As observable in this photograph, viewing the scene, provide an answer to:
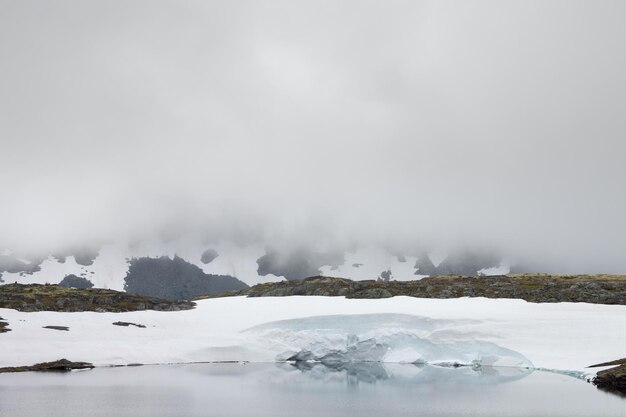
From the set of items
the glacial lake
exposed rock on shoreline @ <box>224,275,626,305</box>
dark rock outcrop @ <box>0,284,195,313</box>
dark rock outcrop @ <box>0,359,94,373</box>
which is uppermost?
exposed rock on shoreline @ <box>224,275,626,305</box>

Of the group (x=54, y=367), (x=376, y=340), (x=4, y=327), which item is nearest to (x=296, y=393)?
(x=376, y=340)

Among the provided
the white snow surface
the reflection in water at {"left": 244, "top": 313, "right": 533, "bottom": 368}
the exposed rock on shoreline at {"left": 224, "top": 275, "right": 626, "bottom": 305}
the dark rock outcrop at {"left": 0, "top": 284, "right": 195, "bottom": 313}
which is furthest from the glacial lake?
the exposed rock on shoreline at {"left": 224, "top": 275, "right": 626, "bottom": 305}

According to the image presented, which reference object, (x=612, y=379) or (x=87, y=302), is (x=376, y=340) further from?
(x=87, y=302)

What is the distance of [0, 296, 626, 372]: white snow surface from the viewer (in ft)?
229

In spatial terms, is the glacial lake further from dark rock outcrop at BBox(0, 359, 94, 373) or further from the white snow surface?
the white snow surface

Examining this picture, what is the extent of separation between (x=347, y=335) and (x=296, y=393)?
85.9 feet

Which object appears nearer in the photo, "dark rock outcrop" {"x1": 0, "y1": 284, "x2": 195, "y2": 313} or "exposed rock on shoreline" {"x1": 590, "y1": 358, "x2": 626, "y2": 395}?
"exposed rock on shoreline" {"x1": 590, "y1": 358, "x2": 626, "y2": 395}

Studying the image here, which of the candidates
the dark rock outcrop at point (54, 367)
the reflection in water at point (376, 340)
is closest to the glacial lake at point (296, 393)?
the dark rock outcrop at point (54, 367)

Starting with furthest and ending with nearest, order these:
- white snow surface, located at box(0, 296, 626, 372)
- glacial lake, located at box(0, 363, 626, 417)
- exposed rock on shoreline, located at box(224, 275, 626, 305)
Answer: exposed rock on shoreline, located at box(224, 275, 626, 305) → white snow surface, located at box(0, 296, 626, 372) → glacial lake, located at box(0, 363, 626, 417)

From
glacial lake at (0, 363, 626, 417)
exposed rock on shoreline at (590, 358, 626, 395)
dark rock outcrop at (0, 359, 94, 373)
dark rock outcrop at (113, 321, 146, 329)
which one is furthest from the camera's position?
dark rock outcrop at (113, 321, 146, 329)

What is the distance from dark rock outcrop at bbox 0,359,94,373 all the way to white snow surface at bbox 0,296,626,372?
91 cm

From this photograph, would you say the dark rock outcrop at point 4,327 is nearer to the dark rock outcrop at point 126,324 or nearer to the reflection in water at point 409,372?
the dark rock outcrop at point 126,324

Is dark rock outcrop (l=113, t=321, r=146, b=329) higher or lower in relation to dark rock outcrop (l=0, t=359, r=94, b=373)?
higher

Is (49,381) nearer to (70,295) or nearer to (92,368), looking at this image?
(92,368)
